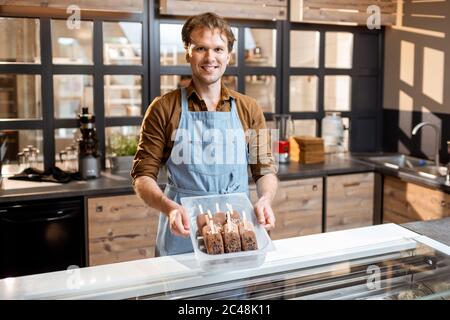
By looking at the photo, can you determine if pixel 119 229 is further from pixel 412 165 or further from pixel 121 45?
pixel 121 45

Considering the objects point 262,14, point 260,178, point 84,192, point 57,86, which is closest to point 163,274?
point 260,178

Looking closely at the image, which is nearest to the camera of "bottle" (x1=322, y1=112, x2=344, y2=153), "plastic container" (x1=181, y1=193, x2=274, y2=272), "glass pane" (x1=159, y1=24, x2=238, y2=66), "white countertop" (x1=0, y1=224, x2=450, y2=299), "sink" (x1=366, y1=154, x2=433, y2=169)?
"white countertop" (x1=0, y1=224, x2=450, y2=299)

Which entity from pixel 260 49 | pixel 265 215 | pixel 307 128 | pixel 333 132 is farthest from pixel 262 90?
pixel 265 215

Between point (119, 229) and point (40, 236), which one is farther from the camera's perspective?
point (119, 229)

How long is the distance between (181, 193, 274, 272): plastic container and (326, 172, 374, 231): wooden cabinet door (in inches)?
82.8

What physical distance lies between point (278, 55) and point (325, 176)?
3.51 ft

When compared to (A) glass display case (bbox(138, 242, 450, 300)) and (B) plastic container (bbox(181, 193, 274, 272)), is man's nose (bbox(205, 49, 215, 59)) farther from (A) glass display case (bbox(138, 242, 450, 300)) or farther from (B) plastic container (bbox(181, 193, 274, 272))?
(A) glass display case (bbox(138, 242, 450, 300))

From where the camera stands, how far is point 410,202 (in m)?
3.62

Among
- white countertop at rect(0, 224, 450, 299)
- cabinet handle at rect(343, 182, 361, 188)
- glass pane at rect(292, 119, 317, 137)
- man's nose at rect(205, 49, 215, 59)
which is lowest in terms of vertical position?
cabinet handle at rect(343, 182, 361, 188)

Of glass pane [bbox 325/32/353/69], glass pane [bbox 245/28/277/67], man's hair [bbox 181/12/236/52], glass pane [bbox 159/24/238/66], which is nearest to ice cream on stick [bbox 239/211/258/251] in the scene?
man's hair [bbox 181/12/236/52]

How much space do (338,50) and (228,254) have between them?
3501 millimetres

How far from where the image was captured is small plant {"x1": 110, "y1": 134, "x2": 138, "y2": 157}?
370 centimetres

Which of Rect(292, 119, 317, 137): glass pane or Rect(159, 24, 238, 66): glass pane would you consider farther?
Rect(159, 24, 238, 66): glass pane
